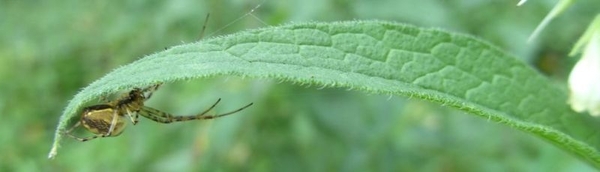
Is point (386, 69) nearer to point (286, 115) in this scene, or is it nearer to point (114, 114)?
point (114, 114)

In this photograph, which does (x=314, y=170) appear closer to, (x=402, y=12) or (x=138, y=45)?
(x=402, y=12)

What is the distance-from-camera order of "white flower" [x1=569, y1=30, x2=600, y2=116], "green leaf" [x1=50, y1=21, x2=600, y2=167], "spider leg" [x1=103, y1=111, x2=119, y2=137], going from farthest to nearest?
"spider leg" [x1=103, y1=111, x2=119, y2=137] < "white flower" [x1=569, y1=30, x2=600, y2=116] < "green leaf" [x1=50, y1=21, x2=600, y2=167]

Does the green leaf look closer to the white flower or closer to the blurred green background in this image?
the white flower

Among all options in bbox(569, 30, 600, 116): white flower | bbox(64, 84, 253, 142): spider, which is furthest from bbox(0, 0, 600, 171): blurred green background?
bbox(569, 30, 600, 116): white flower

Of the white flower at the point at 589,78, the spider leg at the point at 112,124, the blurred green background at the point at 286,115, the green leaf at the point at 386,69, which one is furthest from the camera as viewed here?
the blurred green background at the point at 286,115

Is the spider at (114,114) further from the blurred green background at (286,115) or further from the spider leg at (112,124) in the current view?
the blurred green background at (286,115)

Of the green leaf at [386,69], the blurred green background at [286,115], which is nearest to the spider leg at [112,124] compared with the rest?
the green leaf at [386,69]
